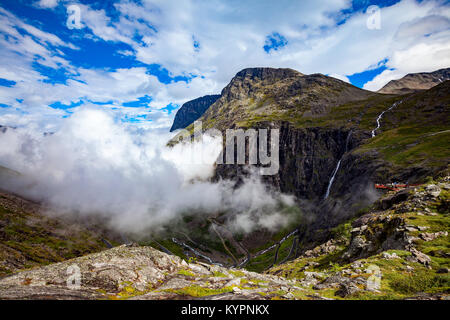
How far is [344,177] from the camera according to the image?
16662cm

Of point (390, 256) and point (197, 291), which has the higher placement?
point (390, 256)

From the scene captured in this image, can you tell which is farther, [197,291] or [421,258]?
[421,258]

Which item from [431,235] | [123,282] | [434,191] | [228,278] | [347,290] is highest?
[434,191]

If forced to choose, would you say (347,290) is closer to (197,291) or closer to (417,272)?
(417,272)

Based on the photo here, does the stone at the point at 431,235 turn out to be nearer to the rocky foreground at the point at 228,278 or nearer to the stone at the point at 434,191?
the rocky foreground at the point at 228,278

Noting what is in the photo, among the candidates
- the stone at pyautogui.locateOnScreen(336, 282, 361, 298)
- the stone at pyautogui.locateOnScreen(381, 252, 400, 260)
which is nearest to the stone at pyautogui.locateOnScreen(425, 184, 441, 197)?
the stone at pyautogui.locateOnScreen(381, 252, 400, 260)

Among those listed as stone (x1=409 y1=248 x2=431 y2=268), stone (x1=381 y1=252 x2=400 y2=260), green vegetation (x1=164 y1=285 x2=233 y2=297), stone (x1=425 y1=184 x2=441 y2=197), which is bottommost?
green vegetation (x1=164 y1=285 x2=233 y2=297)

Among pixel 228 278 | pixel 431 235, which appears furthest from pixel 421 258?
pixel 228 278

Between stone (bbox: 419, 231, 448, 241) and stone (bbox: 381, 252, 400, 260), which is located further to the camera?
stone (bbox: 419, 231, 448, 241)

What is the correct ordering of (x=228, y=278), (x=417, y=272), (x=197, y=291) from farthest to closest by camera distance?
(x=228, y=278)
(x=417, y=272)
(x=197, y=291)

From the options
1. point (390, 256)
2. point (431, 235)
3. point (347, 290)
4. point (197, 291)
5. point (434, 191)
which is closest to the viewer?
point (347, 290)

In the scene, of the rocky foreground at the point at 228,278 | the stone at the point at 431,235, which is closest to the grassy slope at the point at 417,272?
the rocky foreground at the point at 228,278

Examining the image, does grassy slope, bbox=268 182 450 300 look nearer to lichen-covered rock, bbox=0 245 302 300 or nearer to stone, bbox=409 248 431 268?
stone, bbox=409 248 431 268
